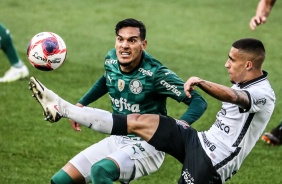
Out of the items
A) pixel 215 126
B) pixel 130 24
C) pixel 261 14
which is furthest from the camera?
pixel 261 14

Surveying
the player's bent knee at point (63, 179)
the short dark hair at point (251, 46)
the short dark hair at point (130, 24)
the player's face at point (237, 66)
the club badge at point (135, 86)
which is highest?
the short dark hair at point (251, 46)

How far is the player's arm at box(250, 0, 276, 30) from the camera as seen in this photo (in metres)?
8.34

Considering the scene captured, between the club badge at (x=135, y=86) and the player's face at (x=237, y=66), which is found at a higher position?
the player's face at (x=237, y=66)

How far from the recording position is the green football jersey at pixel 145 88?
26.8ft

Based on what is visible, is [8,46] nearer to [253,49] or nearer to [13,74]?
[13,74]

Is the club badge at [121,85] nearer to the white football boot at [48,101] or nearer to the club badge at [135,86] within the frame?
the club badge at [135,86]

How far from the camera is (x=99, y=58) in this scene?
1588 centimetres

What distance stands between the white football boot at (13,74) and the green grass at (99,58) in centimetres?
28

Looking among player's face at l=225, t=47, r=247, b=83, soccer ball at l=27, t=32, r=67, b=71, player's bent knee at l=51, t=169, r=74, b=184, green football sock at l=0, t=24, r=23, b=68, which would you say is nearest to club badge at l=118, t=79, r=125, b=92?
soccer ball at l=27, t=32, r=67, b=71

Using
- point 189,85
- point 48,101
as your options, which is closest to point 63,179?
point 48,101

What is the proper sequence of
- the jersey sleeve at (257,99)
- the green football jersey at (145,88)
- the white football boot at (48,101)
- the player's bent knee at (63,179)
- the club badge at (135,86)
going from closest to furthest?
the jersey sleeve at (257,99) < the white football boot at (48,101) < the player's bent knee at (63,179) < the green football jersey at (145,88) < the club badge at (135,86)

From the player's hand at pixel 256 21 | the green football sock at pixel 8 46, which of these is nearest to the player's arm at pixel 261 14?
the player's hand at pixel 256 21

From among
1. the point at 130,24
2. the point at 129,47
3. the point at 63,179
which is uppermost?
the point at 130,24

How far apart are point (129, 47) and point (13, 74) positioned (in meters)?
6.29
